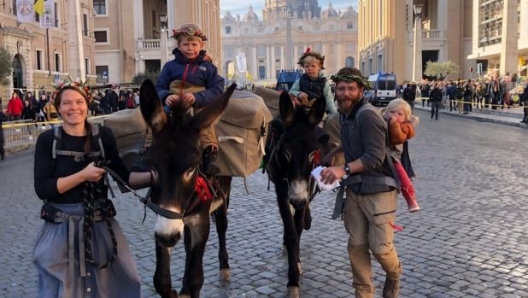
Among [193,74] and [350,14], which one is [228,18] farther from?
[193,74]

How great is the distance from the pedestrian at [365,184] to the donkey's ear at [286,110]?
768 millimetres

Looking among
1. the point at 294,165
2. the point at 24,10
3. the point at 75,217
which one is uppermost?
the point at 24,10

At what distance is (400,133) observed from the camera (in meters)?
4.16

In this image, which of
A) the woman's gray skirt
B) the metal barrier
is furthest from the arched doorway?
the woman's gray skirt

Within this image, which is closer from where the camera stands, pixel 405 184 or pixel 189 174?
pixel 189 174

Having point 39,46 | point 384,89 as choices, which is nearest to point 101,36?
point 39,46

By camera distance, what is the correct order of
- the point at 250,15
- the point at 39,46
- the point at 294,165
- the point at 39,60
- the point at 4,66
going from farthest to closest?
the point at 250,15, the point at 39,60, the point at 39,46, the point at 4,66, the point at 294,165

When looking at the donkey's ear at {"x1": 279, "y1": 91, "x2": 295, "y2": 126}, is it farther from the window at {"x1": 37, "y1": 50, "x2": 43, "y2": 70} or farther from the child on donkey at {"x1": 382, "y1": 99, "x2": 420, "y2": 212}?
the window at {"x1": 37, "y1": 50, "x2": 43, "y2": 70}

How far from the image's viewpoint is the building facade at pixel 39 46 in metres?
30.8

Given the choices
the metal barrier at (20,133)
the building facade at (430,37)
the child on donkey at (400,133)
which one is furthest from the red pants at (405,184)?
the building facade at (430,37)

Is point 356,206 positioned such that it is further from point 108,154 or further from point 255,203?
point 255,203

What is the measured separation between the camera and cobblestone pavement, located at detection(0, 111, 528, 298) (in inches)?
209

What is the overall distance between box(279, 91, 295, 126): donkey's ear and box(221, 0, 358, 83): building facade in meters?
140

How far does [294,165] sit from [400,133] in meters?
0.94
